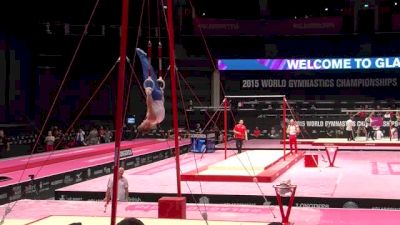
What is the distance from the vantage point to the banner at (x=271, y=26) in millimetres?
31875

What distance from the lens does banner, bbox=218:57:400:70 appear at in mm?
30531

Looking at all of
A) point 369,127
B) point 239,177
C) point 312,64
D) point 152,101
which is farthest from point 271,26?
point 152,101

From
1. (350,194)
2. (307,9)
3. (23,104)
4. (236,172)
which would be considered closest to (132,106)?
(23,104)

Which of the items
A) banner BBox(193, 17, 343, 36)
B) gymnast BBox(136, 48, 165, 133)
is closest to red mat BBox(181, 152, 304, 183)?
gymnast BBox(136, 48, 165, 133)

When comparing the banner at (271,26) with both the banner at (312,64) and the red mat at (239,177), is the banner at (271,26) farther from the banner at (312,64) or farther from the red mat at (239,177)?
the red mat at (239,177)

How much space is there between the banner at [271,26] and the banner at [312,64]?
168cm

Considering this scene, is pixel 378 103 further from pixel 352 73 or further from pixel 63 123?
pixel 63 123

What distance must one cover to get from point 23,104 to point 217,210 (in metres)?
18.7

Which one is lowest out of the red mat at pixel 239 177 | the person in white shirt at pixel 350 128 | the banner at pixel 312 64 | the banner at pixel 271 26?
the red mat at pixel 239 177

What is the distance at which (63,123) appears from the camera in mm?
27469

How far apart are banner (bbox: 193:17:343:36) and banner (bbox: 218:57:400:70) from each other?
168 centimetres

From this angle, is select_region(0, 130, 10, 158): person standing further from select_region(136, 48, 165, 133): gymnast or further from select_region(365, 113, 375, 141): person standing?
select_region(365, 113, 375, 141): person standing

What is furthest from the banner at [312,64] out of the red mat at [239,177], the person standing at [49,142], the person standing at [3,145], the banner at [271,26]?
the red mat at [239,177]

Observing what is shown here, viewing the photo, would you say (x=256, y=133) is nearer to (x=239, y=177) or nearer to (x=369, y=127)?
(x=369, y=127)
